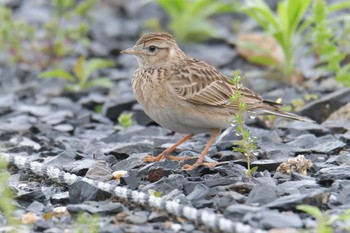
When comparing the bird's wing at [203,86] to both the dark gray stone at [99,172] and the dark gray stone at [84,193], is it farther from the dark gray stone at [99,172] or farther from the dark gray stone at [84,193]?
the dark gray stone at [84,193]

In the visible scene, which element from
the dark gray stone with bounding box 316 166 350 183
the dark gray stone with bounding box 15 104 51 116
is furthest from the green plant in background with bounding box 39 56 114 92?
the dark gray stone with bounding box 316 166 350 183

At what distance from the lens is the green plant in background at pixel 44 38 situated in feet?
38.7

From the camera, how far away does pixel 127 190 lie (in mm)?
6363

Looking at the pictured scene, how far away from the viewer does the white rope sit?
5.54 m

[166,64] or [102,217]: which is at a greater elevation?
[166,64]

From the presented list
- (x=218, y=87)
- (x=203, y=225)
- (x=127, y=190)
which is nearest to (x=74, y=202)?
(x=127, y=190)

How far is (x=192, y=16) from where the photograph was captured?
13.7 metres

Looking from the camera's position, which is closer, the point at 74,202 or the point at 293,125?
the point at 74,202

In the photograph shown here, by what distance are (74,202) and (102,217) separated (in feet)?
1.81

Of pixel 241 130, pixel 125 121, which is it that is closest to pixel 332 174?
pixel 241 130

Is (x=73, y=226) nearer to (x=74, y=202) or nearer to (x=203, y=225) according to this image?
(x=74, y=202)

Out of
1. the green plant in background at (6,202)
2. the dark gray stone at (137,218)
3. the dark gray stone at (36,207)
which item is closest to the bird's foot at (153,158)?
the dark gray stone at (36,207)

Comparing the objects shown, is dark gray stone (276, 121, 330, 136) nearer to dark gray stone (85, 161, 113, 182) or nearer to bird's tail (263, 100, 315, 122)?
bird's tail (263, 100, 315, 122)

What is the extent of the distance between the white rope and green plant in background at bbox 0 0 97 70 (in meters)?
4.52
